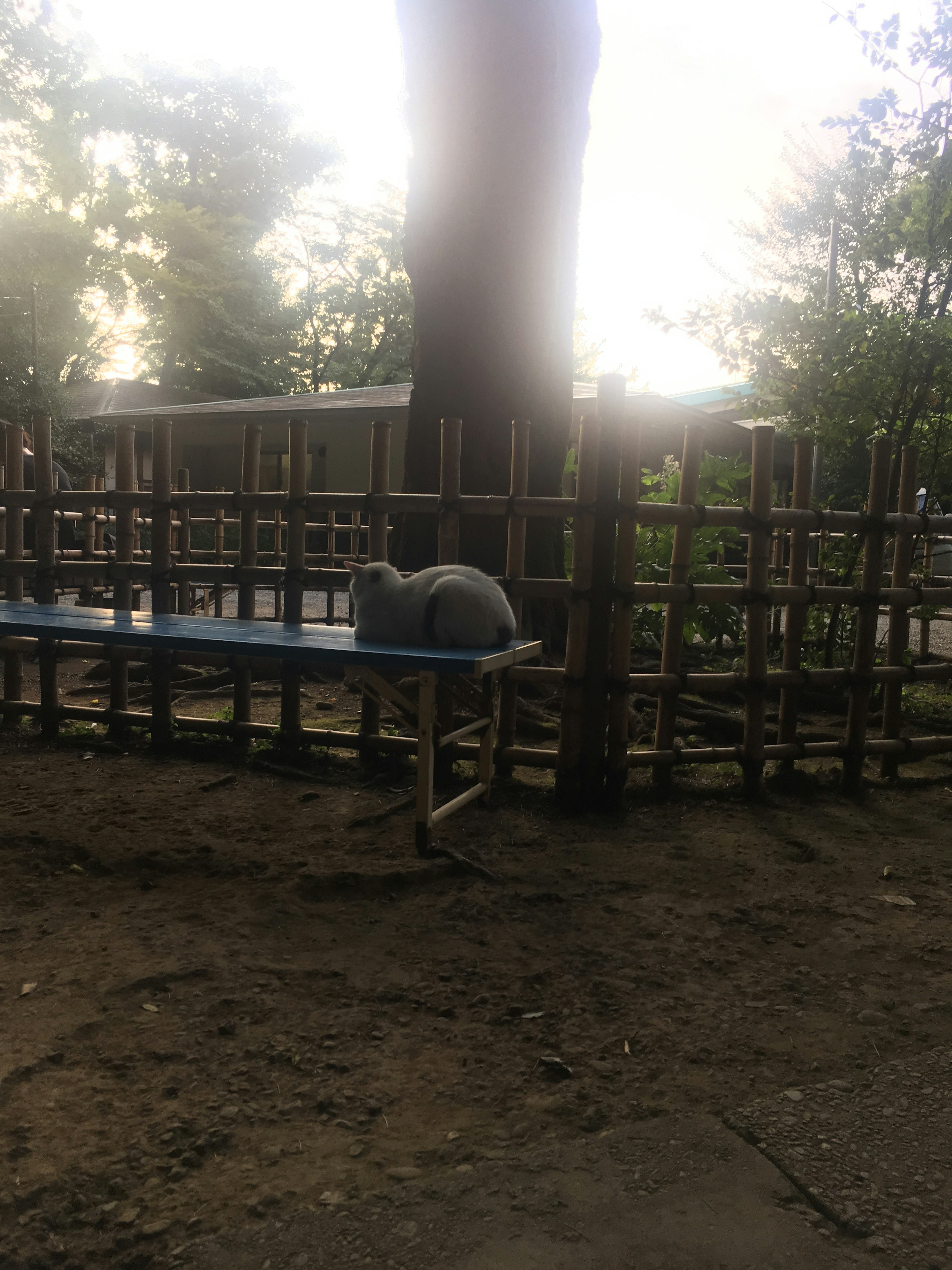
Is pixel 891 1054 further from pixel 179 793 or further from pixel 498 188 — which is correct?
pixel 498 188

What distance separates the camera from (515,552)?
4.18 m

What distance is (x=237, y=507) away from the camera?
466 centimetres

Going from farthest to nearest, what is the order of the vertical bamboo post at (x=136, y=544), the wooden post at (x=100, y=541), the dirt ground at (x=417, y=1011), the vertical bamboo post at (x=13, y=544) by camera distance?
the wooden post at (x=100, y=541) → the vertical bamboo post at (x=13, y=544) → the vertical bamboo post at (x=136, y=544) → the dirt ground at (x=417, y=1011)

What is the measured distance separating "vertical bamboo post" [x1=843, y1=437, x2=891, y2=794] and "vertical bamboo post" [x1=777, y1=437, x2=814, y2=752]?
0.27 m

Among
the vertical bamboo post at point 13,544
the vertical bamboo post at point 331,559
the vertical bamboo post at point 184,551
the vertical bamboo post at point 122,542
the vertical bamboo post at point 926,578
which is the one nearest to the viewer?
the vertical bamboo post at point 122,542

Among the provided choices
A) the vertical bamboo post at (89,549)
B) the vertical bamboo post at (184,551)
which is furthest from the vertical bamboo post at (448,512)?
the vertical bamboo post at (89,549)

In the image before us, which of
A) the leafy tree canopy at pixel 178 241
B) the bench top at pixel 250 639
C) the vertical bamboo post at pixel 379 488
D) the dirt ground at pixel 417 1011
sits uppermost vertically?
the leafy tree canopy at pixel 178 241

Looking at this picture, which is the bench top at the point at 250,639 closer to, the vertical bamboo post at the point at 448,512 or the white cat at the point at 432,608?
the white cat at the point at 432,608

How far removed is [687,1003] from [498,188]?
4874mm

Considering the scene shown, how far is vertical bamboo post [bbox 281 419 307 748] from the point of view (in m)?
4.50

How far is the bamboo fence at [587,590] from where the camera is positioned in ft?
13.2

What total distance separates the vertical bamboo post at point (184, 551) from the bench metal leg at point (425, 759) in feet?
13.5

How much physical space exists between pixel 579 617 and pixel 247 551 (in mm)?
1915

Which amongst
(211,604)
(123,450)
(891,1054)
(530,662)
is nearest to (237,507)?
(123,450)
